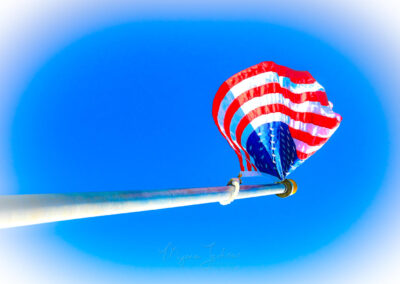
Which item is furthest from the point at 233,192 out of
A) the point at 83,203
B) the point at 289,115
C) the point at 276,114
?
the point at 289,115

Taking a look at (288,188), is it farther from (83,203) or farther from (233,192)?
(83,203)

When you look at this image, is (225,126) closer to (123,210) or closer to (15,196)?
(123,210)

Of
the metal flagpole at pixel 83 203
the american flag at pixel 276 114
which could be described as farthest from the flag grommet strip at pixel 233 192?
the american flag at pixel 276 114

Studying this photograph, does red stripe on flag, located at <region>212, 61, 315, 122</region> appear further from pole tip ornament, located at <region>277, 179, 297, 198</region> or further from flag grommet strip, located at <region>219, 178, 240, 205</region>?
flag grommet strip, located at <region>219, 178, 240, 205</region>

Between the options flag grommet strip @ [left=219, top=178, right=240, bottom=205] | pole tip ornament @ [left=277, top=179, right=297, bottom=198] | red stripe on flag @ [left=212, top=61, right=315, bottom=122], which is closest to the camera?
flag grommet strip @ [left=219, top=178, right=240, bottom=205]

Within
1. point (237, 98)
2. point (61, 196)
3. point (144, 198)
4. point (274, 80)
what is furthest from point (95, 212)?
point (274, 80)

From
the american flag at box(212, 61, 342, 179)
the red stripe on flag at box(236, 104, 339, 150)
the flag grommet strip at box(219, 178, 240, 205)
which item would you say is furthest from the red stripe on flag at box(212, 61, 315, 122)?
the flag grommet strip at box(219, 178, 240, 205)

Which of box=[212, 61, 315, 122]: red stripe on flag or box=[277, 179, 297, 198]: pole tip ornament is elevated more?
box=[212, 61, 315, 122]: red stripe on flag
